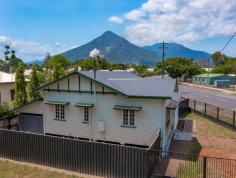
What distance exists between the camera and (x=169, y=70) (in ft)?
308

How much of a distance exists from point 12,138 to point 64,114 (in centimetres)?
435

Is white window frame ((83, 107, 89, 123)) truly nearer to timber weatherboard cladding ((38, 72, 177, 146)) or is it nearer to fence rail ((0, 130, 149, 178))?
timber weatherboard cladding ((38, 72, 177, 146))

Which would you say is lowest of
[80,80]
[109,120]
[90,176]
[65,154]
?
[90,176]

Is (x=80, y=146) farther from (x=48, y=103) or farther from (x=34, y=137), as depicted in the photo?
(x=48, y=103)

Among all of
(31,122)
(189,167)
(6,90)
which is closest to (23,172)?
(189,167)

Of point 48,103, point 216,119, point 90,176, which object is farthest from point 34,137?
point 216,119

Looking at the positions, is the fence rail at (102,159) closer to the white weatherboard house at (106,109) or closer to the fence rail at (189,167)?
the fence rail at (189,167)

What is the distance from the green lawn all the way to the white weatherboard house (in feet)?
15.9

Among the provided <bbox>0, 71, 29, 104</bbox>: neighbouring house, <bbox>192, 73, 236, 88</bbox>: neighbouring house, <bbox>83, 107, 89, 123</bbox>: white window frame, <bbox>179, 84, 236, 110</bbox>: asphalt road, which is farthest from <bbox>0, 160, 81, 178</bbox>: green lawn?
<bbox>192, 73, 236, 88</bbox>: neighbouring house

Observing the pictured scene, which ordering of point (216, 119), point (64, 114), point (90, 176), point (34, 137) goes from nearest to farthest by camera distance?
point (90, 176)
point (34, 137)
point (64, 114)
point (216, 119)

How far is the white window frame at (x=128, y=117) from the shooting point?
16109mm

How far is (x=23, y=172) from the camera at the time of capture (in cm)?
1261

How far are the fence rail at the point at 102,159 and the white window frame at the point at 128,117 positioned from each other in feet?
8.66

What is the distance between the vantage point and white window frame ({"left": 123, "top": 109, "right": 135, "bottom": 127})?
16109 mm
